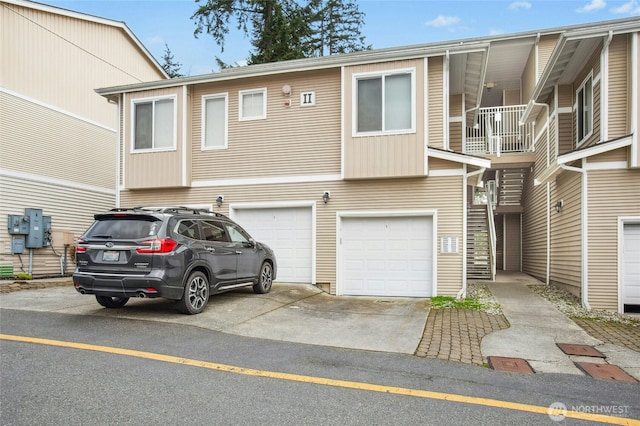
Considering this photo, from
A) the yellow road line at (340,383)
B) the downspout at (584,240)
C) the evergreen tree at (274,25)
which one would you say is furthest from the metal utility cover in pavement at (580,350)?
the evergreen tree at (274,25)

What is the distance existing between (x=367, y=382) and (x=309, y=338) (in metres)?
2.00

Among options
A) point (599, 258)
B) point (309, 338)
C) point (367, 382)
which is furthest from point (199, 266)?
point (599, 258)

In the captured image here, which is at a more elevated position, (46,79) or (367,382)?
(46,79)

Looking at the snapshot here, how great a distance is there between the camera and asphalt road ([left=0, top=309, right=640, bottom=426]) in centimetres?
366

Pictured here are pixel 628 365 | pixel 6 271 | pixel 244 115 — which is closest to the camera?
pixel 628 365

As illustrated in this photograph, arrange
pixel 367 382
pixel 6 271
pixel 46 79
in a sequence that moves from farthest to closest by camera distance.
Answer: pixel 46 79 → pixel 6 271 → pixel 367 382

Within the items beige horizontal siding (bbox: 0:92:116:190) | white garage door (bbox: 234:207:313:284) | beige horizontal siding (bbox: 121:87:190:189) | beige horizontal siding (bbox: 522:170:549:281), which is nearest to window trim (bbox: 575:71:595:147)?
beige horizontal siding (bbox: 522:170:549:281)

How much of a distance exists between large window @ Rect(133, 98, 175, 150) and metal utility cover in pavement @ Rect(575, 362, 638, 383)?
1080 cm

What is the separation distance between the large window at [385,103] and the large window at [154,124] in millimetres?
5394

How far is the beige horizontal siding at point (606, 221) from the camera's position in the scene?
912 cm

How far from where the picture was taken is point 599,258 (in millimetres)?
9258

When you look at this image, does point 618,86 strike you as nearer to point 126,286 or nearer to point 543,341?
point 543,341

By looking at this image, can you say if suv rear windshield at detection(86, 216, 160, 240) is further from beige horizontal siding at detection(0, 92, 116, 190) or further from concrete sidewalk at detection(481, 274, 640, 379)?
beige horizontal siding at detection(0, 92, 116, 190)

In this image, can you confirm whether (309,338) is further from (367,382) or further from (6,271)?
(6,271)
